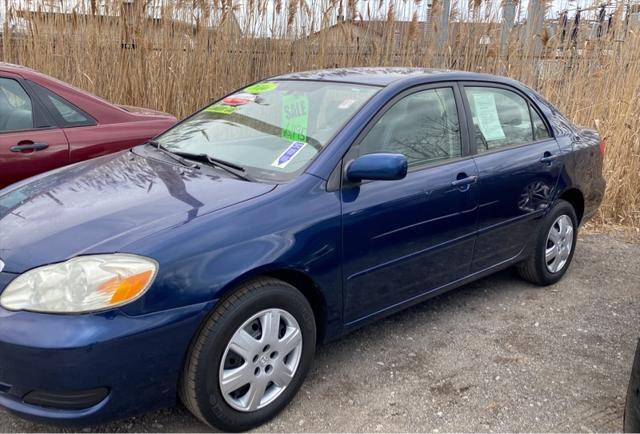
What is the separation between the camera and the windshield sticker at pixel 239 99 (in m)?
3.40

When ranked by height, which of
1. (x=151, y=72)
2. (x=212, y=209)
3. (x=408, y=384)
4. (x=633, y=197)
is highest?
(x=151, y=72)

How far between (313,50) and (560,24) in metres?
3.02

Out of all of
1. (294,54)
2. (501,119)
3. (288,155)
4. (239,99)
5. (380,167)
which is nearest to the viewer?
(380,167)

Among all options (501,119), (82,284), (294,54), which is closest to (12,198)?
(82,284)

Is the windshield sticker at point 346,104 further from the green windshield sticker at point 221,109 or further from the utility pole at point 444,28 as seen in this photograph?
the utility pole at point 444,28

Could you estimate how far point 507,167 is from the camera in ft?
11.5

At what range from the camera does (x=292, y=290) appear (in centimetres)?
245

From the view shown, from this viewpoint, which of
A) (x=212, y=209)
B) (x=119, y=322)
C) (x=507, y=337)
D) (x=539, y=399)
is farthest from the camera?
(x=507, y=337)

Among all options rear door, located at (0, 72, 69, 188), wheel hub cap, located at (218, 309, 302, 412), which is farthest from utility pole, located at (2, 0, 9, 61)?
wheel hub cap, located at (218, 309, 302, 412)

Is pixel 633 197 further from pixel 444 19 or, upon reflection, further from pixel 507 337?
pixel 507 337

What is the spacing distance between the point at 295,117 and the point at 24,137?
193 centimetres

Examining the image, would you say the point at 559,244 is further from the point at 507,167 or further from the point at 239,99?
the point at 239,99

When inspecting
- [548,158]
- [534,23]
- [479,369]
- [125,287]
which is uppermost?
[534,23]

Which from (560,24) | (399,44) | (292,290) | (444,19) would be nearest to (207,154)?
(292,290)
